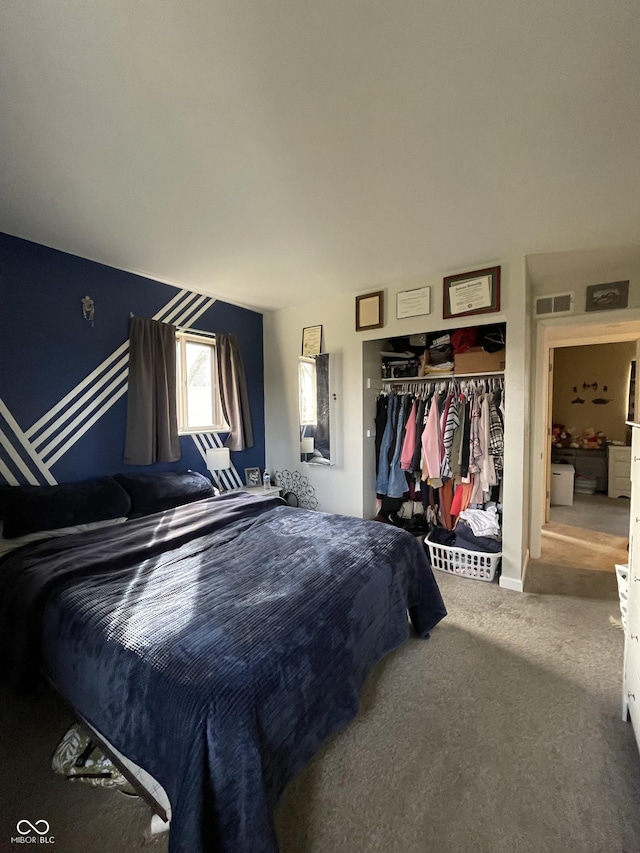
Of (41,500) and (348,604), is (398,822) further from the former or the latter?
(41,500)

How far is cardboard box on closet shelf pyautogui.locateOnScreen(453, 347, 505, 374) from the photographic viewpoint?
9.71ft

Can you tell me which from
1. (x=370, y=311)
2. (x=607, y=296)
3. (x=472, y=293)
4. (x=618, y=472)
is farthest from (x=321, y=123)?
(x=618, y=472)

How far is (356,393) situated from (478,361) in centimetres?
116

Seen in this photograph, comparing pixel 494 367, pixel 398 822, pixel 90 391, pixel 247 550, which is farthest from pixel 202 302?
pixel 398 822

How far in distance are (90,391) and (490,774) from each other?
324 centimetres

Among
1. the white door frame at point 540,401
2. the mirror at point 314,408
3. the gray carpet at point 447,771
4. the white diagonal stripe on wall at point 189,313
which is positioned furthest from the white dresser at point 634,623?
the white diagonal stripe on wall at point 189,313

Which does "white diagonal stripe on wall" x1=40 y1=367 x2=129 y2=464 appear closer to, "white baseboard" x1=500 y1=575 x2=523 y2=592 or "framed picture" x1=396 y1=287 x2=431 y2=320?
"framed picture" x1=396 y1=287 x2=431 y2=320

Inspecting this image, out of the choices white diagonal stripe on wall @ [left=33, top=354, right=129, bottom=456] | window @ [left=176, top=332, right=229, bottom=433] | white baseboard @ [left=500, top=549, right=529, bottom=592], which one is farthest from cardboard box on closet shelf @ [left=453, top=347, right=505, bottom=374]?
white diagonal stripe on wall @ [left=33, top=354, right=129, bottom=456]

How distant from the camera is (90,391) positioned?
8.88 ft

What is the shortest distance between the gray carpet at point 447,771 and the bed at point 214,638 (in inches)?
6.6

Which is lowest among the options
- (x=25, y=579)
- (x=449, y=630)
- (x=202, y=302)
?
(x=449, y=630)

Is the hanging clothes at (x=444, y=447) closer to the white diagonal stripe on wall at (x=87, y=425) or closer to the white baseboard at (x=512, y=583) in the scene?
the white baseboard at (x=512, y=583)

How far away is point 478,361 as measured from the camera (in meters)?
3.07

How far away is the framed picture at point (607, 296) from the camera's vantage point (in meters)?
2.74
